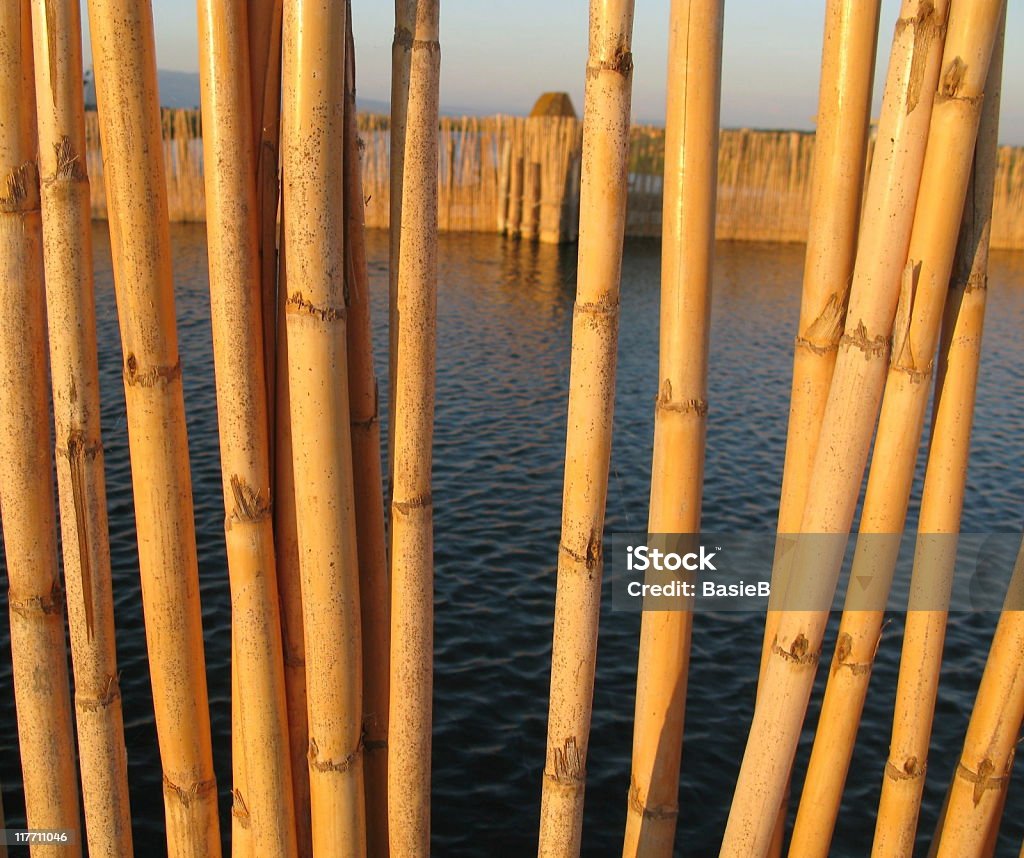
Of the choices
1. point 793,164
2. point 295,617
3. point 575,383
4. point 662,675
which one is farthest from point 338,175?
point 793,164

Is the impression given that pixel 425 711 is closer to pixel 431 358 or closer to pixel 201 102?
pixel 431 358

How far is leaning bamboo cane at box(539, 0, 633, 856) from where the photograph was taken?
7.41 feet

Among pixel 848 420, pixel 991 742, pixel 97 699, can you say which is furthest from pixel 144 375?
pixel 991 742

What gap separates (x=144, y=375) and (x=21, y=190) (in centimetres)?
50

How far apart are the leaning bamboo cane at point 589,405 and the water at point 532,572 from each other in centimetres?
63

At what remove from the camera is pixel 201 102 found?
221 centimetres

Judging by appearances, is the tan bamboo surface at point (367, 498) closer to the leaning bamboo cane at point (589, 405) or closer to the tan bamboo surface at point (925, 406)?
the leaning bamboo cane at point (589, 405)

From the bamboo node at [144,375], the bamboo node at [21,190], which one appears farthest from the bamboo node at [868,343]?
the bamboo node at [21,190]

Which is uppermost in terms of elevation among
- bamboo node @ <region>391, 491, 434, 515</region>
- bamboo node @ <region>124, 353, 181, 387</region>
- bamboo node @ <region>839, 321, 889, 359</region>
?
bamboo node @ <region>839, 321, 889, 359</region>

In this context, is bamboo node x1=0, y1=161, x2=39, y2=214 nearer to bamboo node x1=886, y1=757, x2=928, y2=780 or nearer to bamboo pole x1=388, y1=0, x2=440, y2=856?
bamboo pole x1=388, y1=0, x2=440, y2=856

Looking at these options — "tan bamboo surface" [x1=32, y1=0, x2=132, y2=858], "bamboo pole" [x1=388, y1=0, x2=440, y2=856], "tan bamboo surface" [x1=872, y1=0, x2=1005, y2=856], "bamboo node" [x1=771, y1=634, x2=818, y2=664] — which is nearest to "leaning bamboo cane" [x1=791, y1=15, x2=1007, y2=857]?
"tan bamboo surface" [x1=872, y1=0, x2=1005, y2=856]

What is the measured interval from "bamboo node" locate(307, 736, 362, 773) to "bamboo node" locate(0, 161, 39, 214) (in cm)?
147

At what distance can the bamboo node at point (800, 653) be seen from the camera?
2584mm

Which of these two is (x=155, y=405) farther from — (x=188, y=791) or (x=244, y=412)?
(x=188, y=791)
